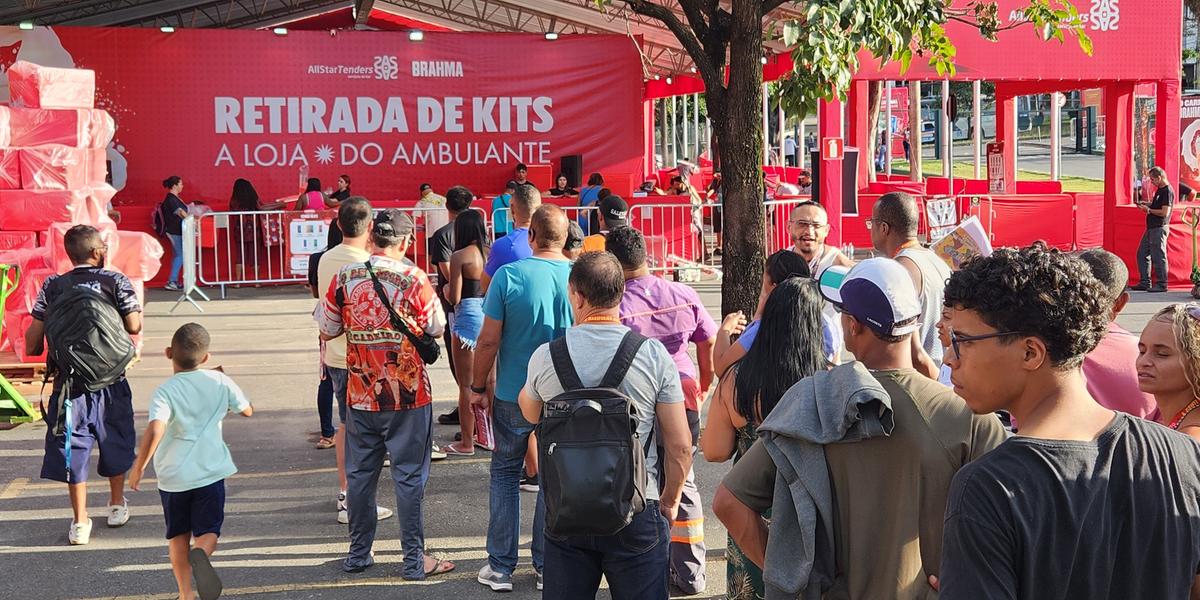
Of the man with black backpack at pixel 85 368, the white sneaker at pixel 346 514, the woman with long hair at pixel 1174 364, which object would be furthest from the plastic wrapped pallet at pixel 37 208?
the woman with long hair at pixel 1174 364

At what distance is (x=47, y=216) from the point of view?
35.3 ft

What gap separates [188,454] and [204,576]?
0.53 metres

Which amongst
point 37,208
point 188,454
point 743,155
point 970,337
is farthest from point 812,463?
point 37,208

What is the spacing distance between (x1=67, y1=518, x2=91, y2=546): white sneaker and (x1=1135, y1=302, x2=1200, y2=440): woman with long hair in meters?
5.22

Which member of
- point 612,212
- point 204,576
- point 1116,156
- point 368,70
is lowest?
point 204,576

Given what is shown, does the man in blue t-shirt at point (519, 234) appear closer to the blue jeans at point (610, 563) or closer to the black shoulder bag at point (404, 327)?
the black shoulder bag at point (404, 327)

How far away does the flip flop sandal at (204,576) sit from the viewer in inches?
199

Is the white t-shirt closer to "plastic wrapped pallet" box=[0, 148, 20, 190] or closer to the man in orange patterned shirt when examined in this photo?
the man in orange patterned shirt

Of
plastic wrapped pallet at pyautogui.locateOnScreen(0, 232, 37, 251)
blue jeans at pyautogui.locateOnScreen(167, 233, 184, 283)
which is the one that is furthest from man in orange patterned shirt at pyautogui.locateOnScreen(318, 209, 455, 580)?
blue jeans at pyautogui.locateOnScreen(167, 233, 184, 283)

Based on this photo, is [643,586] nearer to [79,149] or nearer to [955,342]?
[955,342]

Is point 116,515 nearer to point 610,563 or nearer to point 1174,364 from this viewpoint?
point 610,563

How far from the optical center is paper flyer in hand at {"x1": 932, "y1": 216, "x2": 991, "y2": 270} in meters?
5.91

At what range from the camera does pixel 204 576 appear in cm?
507

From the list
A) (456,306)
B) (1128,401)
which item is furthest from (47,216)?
(1128,401)
